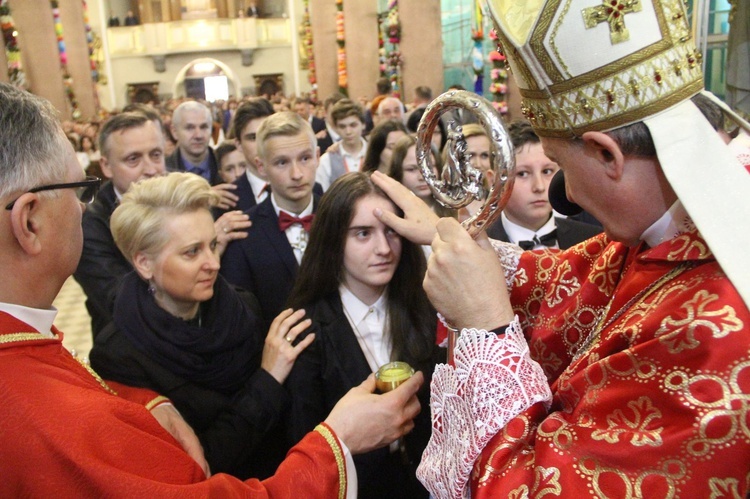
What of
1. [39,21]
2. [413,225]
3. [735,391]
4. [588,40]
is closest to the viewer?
[735,391]

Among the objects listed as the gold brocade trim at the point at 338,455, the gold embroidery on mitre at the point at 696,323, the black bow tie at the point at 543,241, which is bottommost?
the gold brocade trim at the point at 338,455

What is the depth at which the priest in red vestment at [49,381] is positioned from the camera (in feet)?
3.47

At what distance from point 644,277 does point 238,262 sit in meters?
2.12

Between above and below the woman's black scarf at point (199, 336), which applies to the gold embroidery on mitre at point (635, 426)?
above

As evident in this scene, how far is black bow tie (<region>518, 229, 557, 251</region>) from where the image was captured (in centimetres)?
Result: 281

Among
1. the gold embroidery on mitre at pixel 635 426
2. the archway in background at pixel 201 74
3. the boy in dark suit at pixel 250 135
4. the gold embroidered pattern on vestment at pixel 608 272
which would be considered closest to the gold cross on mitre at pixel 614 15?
the gold embroidered pattern on vestment at pixel 608 272

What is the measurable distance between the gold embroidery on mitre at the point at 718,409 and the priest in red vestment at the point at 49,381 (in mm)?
896

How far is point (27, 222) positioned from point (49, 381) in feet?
0.98

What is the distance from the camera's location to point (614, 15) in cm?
105

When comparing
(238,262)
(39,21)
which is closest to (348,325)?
(238,262)

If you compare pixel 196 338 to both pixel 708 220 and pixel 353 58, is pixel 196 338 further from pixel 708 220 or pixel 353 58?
pixel 353 58

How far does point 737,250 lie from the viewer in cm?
93

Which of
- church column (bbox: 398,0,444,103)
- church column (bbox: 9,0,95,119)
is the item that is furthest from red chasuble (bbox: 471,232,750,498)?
church column (bbox: 9,0,95,119)

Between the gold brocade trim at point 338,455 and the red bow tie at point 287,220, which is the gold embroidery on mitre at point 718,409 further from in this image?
the red bow tie at point 287,220
